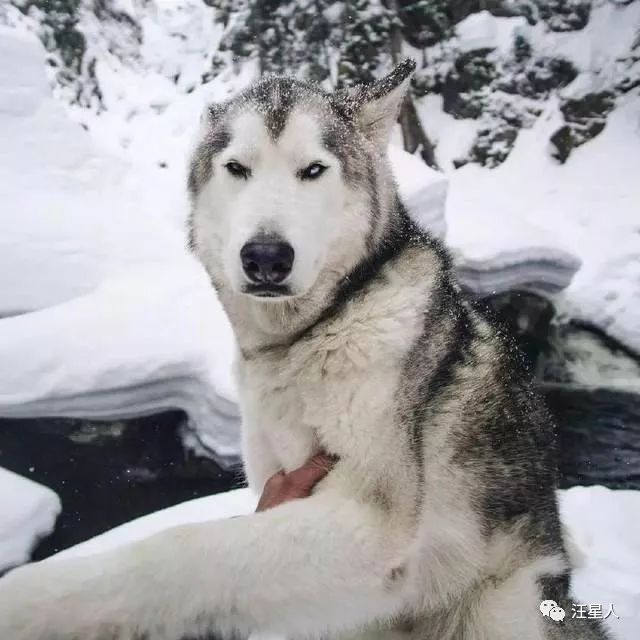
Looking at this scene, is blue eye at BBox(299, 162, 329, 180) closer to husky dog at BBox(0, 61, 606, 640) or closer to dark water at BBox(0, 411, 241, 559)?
husky dog at BBox(0, 61, 606, 640)

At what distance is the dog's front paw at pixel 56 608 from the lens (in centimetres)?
55

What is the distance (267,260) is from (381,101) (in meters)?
0.37

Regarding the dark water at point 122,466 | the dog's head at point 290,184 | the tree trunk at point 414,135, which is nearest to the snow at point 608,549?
the dark water at point 122,466

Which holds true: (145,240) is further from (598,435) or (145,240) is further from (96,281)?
(598,435)

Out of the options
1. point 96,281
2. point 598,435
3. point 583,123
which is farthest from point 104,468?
point 583,123

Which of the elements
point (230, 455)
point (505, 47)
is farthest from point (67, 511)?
point (505, 47)

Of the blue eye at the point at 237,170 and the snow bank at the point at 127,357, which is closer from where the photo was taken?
Result: the blue eye at the point at 237,170

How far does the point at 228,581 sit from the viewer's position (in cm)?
61

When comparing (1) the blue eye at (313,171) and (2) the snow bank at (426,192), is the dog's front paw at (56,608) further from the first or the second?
(2) the snow bank at (426,192)

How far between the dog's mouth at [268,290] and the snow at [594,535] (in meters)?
0.55

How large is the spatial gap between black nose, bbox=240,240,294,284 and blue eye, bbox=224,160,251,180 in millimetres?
159

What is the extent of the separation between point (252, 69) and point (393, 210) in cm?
218

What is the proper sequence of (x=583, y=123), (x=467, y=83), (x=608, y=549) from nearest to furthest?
1. (x=608, y=549)
2. (x=583, y=123)
3. (x=467, y=83)

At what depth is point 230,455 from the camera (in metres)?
1.88
